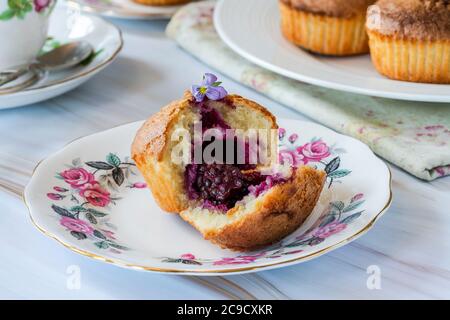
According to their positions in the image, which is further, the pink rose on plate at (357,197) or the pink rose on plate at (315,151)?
the pink rose on plate at (315,151)

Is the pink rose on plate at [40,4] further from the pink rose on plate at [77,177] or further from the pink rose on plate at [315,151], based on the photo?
the pink rose on plate at [315,151]

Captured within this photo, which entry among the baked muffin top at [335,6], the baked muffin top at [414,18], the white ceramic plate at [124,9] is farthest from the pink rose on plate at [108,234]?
the white ceramic plate at [124,9]

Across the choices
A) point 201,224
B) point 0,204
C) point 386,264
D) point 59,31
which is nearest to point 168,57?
point 59,31

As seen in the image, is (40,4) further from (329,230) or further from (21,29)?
(329,230)

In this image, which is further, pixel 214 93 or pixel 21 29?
pixel 21 29

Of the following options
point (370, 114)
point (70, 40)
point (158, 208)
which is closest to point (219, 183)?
point (158, 208)

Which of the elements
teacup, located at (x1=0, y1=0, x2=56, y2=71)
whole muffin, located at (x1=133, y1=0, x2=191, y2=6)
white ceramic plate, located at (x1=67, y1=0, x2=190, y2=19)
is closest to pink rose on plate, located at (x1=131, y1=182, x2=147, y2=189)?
teacup, located at (x1=0, y1=0, x2=56, y2=71)
